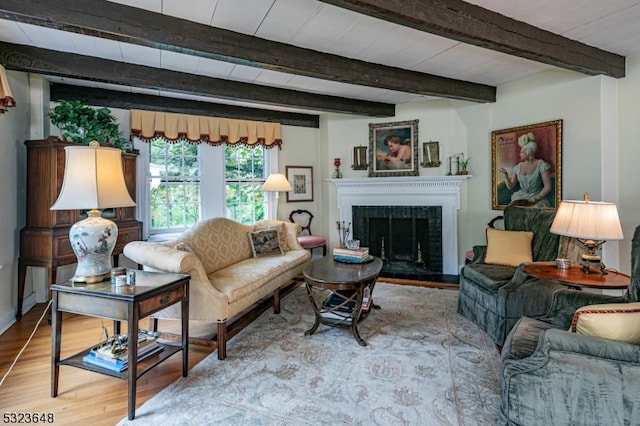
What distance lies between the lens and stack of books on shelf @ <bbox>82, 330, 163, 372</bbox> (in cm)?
195

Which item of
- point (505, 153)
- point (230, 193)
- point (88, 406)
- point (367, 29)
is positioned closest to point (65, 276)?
point (230, 193)

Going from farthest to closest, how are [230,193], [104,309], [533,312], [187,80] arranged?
1. [230,193]
2. [187,80]
3. [533,312]
4. [104,309]

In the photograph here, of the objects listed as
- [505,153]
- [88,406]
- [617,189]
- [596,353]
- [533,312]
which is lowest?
[88,406]

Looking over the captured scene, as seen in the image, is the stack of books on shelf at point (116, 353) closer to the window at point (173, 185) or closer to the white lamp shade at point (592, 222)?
the window at point (173, 185)

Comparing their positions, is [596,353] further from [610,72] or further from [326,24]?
[610,72]

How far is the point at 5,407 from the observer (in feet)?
6.27

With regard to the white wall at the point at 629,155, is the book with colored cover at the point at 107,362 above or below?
below

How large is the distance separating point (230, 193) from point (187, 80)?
196cm

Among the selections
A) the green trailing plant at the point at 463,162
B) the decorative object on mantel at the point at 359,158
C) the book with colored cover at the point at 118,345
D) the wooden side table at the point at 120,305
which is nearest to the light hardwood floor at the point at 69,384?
the wooden side table at the point at 120,305

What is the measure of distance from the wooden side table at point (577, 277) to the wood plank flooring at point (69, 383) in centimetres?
246

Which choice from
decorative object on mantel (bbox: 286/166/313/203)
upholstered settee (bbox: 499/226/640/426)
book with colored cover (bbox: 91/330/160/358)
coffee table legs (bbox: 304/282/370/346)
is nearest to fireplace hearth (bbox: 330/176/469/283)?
decorative object on mantel (bbox: 286/166/313/203)

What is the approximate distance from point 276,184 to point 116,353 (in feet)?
10.4

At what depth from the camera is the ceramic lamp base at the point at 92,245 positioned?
200 centimetres

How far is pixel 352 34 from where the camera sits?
104 inches
